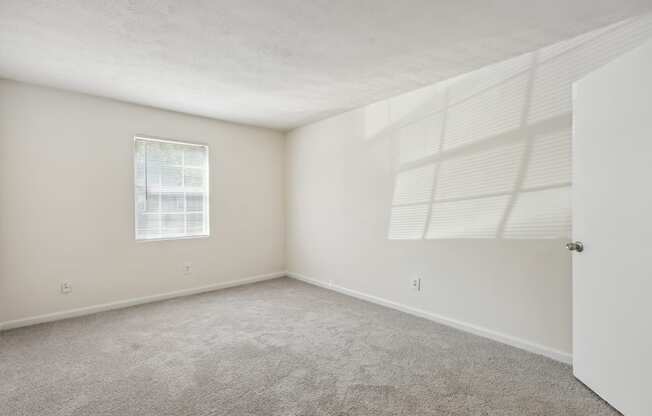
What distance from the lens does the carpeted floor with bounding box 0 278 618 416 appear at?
1.89 metres

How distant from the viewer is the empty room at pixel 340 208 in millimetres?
1921

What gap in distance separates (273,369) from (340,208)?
93.1 inches

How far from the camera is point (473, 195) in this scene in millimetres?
2926

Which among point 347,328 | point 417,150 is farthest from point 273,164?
point 347,328

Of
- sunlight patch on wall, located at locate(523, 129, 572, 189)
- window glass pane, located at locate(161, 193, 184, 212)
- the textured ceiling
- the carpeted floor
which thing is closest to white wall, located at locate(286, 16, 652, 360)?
sunlight patch on wall, located at locate(523, 129, 572, 189)

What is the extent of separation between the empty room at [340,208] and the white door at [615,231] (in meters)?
0.01

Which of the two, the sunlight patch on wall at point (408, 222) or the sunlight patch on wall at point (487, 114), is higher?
the sunlight patch on wall at point (487, 114)

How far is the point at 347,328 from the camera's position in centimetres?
306

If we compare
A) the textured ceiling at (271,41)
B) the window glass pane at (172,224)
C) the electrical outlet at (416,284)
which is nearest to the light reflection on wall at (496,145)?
the textured ceiling at (271,41)

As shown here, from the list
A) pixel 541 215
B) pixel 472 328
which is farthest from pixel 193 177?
pixel 541 215

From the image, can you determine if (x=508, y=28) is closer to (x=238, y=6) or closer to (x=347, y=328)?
(x=238, y=6)

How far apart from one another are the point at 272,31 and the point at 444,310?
9.33ft

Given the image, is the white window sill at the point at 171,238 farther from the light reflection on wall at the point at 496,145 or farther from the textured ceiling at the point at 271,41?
the light reflection on wall at the point at 496,145

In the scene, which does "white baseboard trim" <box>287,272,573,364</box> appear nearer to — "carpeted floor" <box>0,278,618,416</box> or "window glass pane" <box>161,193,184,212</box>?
"carpeted floor" <box>0,278,618,416</box>
